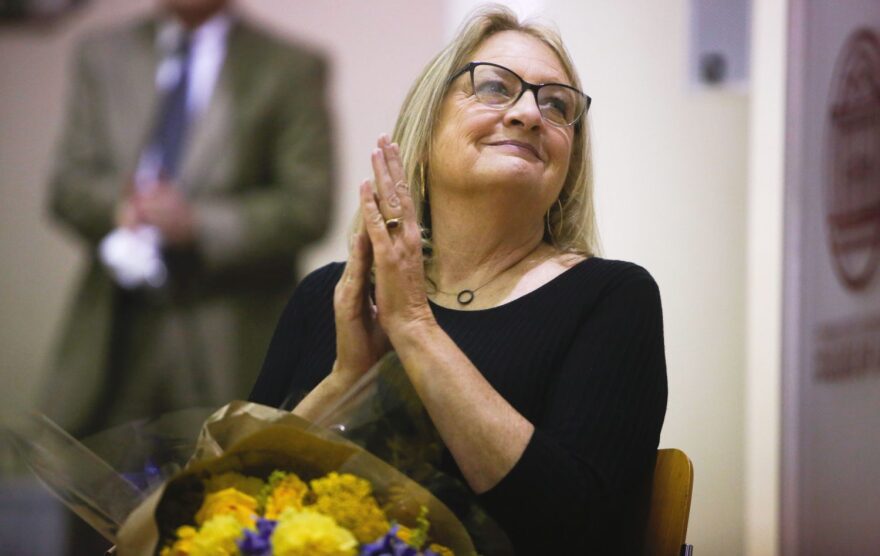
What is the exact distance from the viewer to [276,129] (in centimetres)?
368

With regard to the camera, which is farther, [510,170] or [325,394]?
[510,170]

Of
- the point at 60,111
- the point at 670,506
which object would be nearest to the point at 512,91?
the point at 670,506

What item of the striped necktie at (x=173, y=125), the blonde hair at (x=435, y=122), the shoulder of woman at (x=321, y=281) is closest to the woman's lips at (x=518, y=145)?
the blonde hair at (x=435, y=122)

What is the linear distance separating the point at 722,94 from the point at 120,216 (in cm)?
197

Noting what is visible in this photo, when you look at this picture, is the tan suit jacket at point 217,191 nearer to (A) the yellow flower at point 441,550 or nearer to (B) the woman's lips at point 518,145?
(B) the woman's lips at point 518,145

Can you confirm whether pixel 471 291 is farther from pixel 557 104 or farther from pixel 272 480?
pixel 272 480

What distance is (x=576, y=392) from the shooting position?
1695mm

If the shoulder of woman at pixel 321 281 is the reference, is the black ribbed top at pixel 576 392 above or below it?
below

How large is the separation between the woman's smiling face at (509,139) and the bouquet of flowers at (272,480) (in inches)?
18.5

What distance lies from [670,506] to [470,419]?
1.28ft

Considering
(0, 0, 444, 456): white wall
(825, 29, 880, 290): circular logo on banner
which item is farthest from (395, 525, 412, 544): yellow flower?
(825, 29, 880, 290): circular logo on banner

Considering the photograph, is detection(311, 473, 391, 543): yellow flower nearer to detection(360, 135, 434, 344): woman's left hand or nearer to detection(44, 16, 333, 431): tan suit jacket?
detection(360, 135, 434, 344): woman's left hand

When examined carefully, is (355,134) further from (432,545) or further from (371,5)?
(432,545)

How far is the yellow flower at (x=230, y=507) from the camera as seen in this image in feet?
4.23
